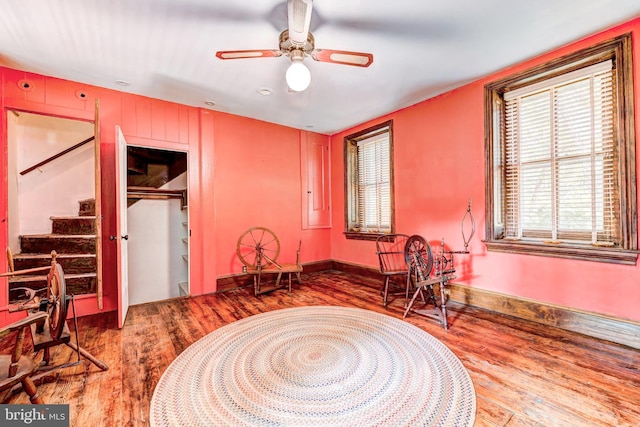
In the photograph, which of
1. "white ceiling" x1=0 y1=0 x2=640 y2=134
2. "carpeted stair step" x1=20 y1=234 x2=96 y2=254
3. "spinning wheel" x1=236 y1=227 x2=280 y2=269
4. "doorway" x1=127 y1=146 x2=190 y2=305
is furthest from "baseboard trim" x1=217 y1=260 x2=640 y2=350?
"carpeted stair step" x1=20 y1=234 x2=96 y2=254

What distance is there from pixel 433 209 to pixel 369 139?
69.1 inches

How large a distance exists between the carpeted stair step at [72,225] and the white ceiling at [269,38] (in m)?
1.58

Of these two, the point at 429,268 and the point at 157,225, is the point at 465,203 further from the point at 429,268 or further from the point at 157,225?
the point at 157,225

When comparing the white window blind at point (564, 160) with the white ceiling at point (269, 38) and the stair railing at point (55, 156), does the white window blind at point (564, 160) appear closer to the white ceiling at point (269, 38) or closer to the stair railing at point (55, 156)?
the white ceiling at point (269, 38)

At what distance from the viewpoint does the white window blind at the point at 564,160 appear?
2309 millimetres

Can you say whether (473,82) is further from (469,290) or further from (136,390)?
(136,390)

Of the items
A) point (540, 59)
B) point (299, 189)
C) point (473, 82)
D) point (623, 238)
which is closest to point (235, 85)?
point (299, 189)

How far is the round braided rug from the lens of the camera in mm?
1486

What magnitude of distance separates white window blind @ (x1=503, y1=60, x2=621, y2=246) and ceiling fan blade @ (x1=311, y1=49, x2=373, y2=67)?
79.2 inches

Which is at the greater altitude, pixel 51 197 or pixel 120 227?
pixel 51 197

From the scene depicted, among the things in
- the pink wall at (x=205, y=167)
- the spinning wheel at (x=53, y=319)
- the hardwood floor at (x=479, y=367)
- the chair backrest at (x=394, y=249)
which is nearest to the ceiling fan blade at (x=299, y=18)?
the spinning wheel at (x=53, y=319)

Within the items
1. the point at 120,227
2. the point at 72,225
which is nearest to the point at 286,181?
the point at 120,227

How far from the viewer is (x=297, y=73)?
198 centimetres

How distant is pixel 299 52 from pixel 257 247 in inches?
105
